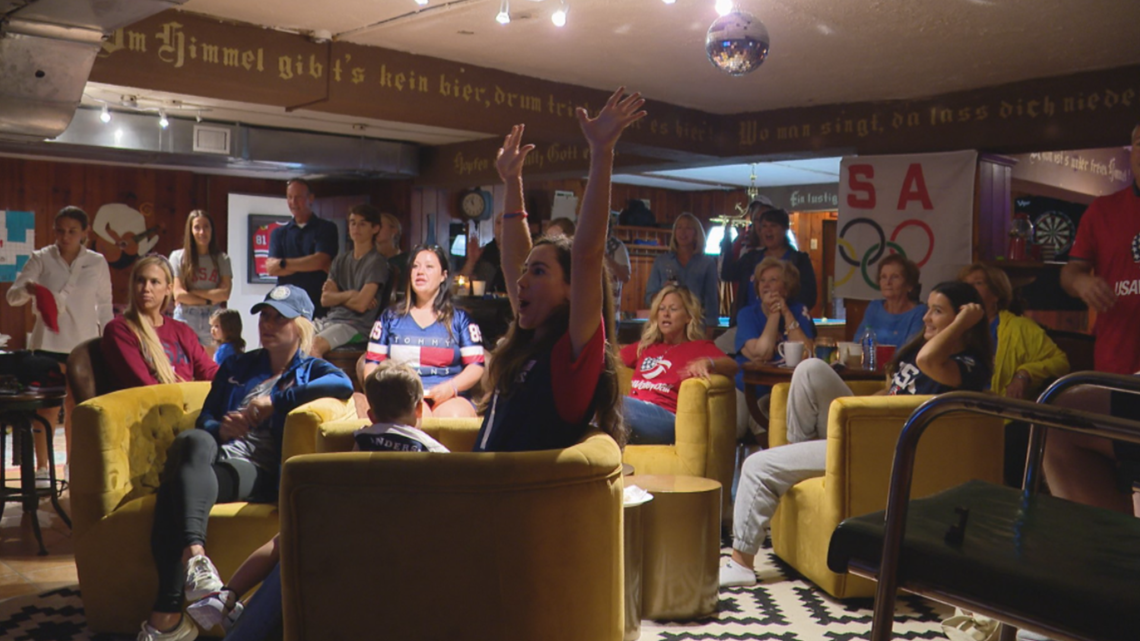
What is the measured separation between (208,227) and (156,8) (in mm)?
3390

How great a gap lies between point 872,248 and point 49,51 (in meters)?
4.94

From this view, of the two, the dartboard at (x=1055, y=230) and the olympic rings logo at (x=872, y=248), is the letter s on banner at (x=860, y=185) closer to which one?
the olympic rings logo at (x=872, y=248)

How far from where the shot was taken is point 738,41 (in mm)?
3453

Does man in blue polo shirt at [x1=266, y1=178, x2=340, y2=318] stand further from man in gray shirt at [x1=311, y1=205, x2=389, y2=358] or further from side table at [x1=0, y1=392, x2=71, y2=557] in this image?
side table at [x1=0, y1=392, x2=71, y2=557]

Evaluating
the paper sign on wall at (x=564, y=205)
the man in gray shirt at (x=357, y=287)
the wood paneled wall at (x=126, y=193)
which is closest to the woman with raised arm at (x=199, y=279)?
the man in gray shirt at (x=357, y=287)

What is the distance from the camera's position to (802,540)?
365cm

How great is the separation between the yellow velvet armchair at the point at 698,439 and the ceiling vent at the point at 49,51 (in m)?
2.51

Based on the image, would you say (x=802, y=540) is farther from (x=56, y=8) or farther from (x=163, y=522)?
(x=56, y=8)

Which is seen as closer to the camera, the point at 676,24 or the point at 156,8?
the point at 156,8

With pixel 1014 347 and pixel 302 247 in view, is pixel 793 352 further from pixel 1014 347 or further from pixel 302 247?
pixel 302 247

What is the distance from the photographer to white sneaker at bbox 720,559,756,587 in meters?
3.59

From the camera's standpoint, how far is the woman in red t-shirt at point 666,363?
14.1 ft

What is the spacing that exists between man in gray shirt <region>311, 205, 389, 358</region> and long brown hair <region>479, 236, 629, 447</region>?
327 cm

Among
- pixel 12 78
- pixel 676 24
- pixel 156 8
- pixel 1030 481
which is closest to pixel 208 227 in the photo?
pixel 12 78
